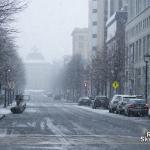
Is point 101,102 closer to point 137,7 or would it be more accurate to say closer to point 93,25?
point 137,7

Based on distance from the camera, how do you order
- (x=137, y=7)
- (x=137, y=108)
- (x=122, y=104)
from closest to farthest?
(x=137, y=108)
(x=122, y=104)
(x=137, y=7)

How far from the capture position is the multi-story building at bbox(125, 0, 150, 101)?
91.1 m

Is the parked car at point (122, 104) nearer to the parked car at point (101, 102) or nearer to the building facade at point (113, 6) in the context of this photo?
the parked car at point (101, 102)

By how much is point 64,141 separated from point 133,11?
8476cm

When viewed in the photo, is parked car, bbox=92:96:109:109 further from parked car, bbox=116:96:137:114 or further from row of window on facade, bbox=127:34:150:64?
row of window on facade, bbox=127:34:150:64

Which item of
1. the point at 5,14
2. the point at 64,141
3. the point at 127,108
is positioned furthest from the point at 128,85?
the point at 64,141

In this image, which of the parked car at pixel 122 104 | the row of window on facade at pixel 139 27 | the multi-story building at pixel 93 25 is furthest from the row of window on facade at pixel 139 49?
the multi-story building at pixel 93 25

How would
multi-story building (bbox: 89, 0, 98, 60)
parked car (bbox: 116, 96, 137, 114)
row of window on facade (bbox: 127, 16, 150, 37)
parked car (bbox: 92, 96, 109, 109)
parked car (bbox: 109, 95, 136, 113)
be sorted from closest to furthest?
parked car (bbox: 116, 96, 137, 114) → parked car (bbox: 109, 95, 136, 113) → parked car (bbox: 92, 96, 109, 109) → row of window on facade (bbox: 127, 16, 150, 37) → multi-story building (bbox: 89, 0, 98, 60)

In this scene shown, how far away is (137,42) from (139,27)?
3094 mm

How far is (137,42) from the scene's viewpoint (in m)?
99.6

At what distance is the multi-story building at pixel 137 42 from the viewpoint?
91.1 m

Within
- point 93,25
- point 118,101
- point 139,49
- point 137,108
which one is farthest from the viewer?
point 93,25

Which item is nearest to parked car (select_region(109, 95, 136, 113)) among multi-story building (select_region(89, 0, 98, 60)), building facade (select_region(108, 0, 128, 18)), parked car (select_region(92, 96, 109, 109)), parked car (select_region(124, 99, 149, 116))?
parked car (select_region(124, 99, 149, 116))

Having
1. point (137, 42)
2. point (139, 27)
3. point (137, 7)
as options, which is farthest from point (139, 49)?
point (137, 7)
